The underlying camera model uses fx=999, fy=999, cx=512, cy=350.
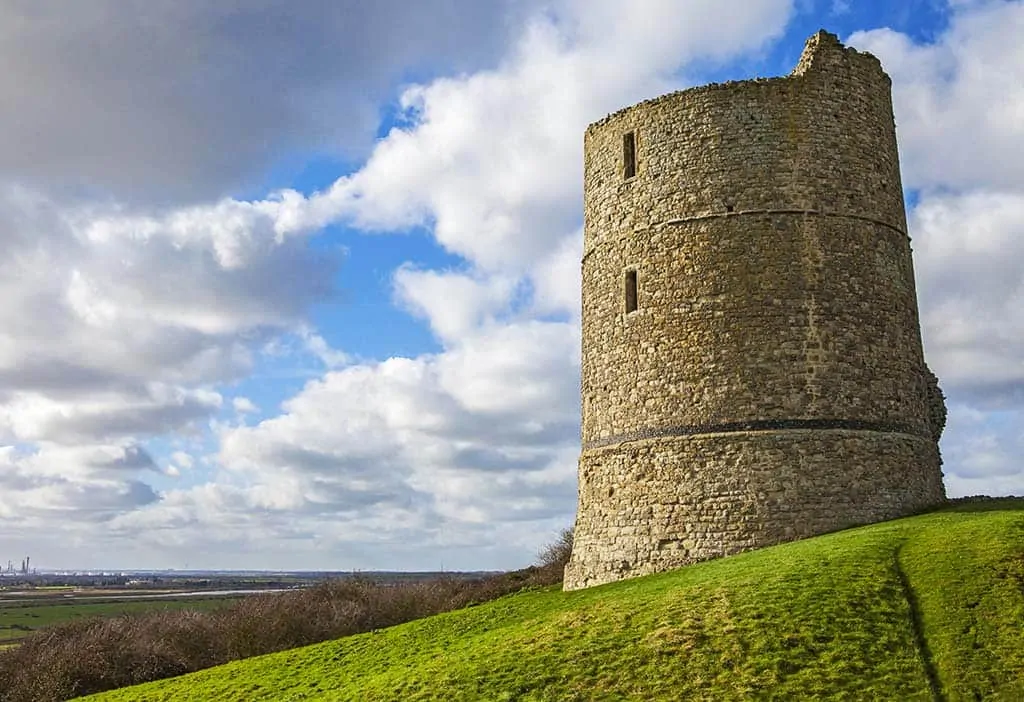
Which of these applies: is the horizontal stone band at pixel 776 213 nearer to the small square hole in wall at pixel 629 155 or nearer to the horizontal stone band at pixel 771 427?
the small square hole in wall at pixel 629 155

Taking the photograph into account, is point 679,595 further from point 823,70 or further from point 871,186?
point 823,70

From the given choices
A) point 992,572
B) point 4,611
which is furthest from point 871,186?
point 4,611

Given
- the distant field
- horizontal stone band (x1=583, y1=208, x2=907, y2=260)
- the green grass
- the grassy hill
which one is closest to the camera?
the grassy hill

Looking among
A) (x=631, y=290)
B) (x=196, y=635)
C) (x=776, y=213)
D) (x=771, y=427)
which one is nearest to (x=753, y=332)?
(x=771, y=427)

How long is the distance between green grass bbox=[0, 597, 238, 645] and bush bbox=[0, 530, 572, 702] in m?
26.6

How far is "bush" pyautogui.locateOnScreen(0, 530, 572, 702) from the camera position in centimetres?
2592

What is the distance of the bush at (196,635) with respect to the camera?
85.0 feet

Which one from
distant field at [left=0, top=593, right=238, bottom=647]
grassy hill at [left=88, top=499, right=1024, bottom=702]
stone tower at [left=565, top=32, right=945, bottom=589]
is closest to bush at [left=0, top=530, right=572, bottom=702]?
grassy hill at [left=88, top=499, right=1024, bottom=702]

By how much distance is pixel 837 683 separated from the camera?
11.9m

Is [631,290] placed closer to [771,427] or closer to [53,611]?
[771,427]

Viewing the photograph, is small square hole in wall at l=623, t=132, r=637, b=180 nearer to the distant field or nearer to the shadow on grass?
the shadow on grass

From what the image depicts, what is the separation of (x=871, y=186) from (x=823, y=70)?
2.62 m

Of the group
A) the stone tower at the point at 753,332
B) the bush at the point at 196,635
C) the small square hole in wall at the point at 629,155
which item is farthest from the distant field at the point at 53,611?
the small square hole in wall at the point at 629,155

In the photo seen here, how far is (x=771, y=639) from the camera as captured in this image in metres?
12.9
